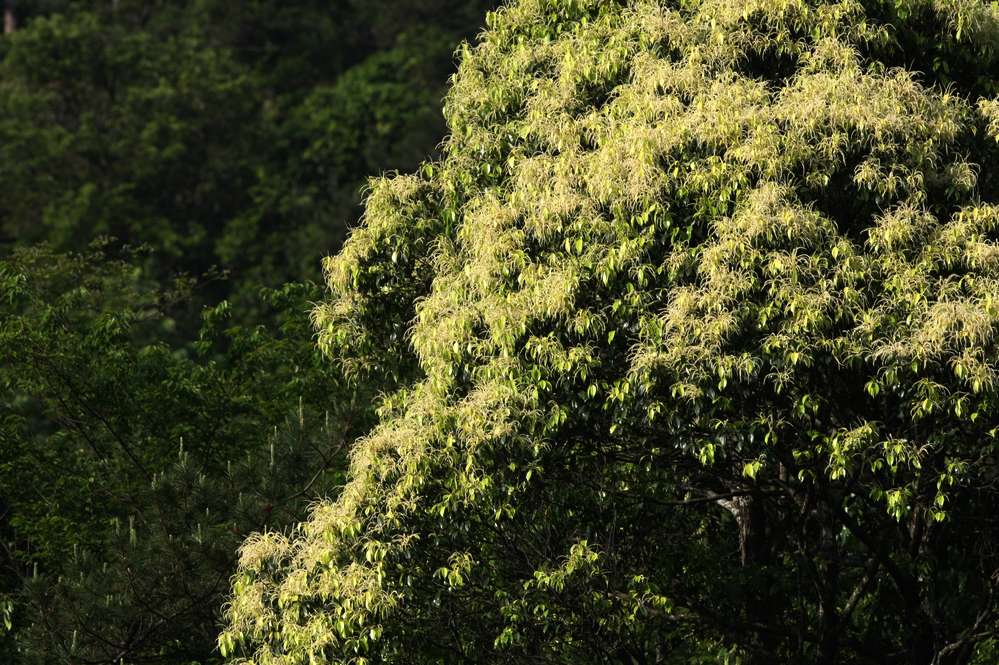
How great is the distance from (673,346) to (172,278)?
1342cm

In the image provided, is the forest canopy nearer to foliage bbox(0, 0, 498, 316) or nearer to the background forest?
the background forest

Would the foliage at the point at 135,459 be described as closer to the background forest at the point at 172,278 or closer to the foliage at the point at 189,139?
the background forest at the point at 172,278

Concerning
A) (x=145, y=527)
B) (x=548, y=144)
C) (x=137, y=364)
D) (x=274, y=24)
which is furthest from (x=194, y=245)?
(x=548, y=144)

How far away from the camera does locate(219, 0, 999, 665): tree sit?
37.4ft

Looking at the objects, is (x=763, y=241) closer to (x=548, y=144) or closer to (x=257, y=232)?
(x=548, y=144)

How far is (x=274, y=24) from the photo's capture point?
A: 5412cm

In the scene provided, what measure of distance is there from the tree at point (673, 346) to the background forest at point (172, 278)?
1.81 meters

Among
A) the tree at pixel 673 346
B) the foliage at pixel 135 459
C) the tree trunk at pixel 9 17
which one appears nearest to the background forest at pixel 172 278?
the foliage at pixel 135 459

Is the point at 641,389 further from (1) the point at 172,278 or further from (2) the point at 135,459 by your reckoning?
(1) the point at 172,278

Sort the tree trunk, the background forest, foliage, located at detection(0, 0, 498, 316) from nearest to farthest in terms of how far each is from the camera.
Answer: the background forest, foliage, located at detection(0, 0, 498, 316), the tree trunk

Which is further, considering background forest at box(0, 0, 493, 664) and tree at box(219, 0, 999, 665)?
background forest at box(0, 0, 493, 664)

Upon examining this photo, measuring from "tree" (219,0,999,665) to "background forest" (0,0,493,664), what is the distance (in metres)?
1.81

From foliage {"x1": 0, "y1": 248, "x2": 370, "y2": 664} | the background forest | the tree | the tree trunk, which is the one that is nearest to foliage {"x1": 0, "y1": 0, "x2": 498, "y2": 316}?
the background forest

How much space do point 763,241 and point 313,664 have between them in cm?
437
